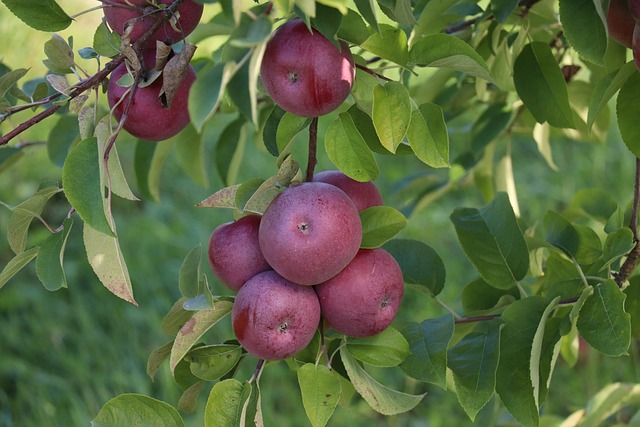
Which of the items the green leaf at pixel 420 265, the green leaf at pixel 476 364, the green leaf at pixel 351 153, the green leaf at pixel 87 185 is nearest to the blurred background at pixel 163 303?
the green leaf at pixel 420 265

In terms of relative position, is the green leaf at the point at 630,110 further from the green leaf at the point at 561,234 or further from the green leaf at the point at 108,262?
the green leaf at the point at 108,262

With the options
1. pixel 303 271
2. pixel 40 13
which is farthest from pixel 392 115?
pixel 40 13

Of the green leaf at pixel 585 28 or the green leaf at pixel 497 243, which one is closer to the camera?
the green leaf at pixel 585 28

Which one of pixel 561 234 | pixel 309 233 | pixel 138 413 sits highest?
pixel 309 233

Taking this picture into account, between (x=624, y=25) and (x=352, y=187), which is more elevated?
(x=624, y=25)

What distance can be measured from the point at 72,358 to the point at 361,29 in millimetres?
1805

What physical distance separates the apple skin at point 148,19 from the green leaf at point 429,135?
22 cm

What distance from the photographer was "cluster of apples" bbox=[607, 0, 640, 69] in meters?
0.74

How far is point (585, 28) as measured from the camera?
0.77 m

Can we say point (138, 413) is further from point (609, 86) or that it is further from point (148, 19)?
point (609, 86)

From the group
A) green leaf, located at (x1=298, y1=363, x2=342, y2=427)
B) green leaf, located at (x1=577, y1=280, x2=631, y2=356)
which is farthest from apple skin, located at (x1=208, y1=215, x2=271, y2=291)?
green leaf, located at (x1=577, y1=280, x2=631, y2=356)

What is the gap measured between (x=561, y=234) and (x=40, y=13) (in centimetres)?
62

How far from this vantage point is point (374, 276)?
782 millimetres

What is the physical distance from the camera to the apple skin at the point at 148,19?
2.44 feet
